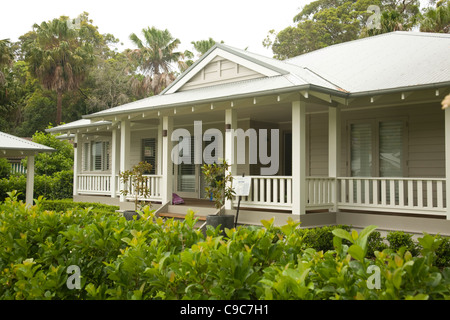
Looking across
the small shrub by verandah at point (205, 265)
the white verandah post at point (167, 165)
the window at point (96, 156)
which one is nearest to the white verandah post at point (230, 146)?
the white verandah post at point (167, 165)

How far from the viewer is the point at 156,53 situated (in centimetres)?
3591

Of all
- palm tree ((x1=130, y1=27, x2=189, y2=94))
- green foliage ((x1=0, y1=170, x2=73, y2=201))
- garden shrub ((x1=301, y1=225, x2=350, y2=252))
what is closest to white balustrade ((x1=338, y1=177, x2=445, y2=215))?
garden shrub ((x1=301, y1=225, x2=350, y2=252))

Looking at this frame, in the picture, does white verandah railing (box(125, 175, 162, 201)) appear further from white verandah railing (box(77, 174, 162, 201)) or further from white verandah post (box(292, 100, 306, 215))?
white verandah post (box(292, 100, 306, 215))

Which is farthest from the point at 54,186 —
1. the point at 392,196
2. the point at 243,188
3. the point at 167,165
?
the point at 392,196

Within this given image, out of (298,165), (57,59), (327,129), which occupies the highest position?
(57,59)

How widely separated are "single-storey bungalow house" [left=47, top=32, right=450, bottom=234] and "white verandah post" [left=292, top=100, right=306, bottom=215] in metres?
0.02

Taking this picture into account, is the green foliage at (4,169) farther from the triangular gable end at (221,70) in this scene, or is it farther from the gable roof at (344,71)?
the triangular gable end at (221,70)

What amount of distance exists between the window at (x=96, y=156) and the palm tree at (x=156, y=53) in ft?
54.4

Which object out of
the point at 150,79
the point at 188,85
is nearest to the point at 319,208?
the point at 188,85

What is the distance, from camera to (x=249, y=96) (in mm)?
9320

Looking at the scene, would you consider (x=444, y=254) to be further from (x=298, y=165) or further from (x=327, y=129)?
(x=327, y=129)

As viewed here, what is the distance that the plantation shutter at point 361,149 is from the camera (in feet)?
36.8

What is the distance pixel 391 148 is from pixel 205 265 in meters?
9.50

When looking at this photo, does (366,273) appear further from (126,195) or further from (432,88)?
(126,195)
